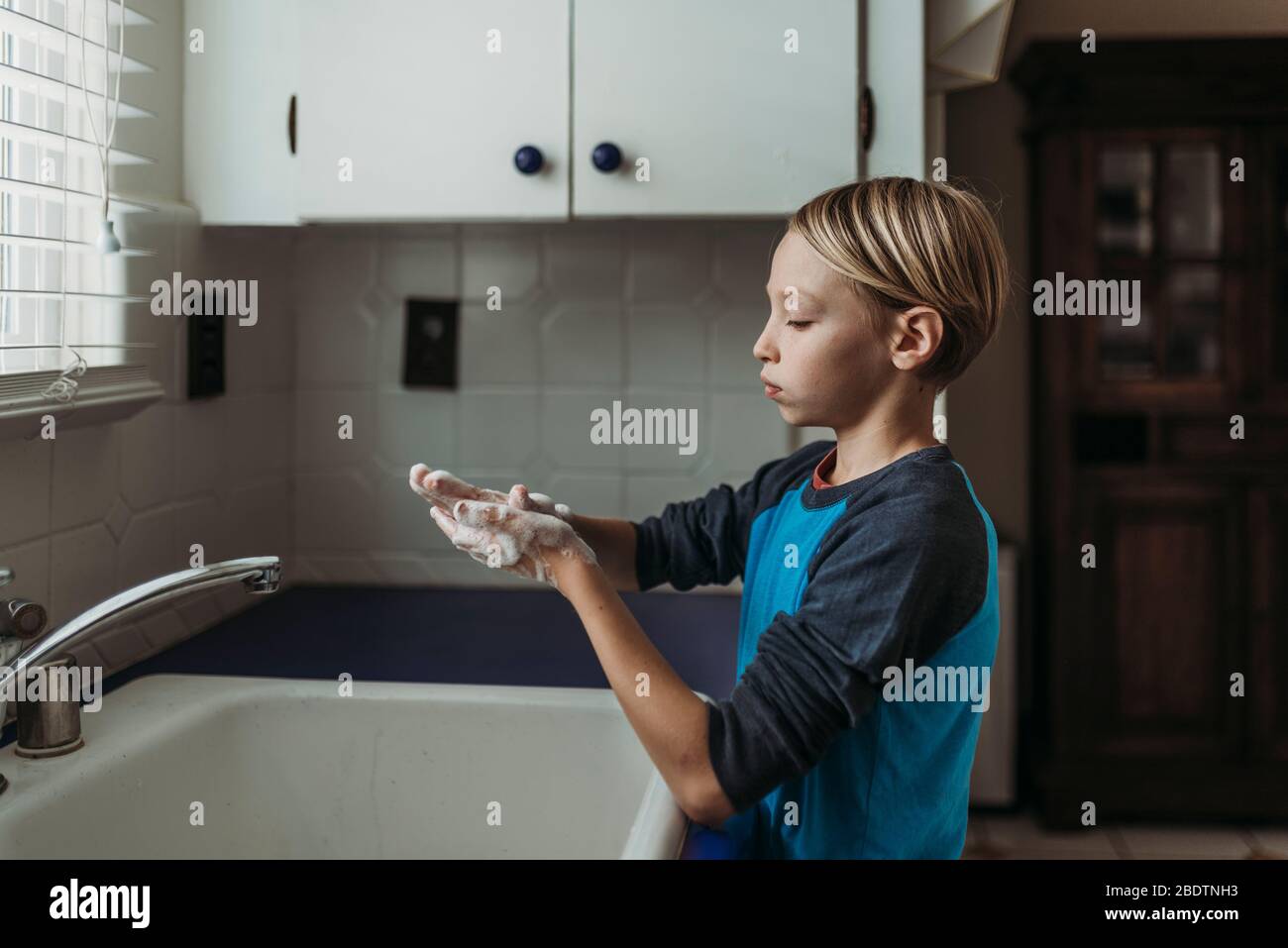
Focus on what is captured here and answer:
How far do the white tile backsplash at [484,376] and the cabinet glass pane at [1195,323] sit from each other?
1364mm

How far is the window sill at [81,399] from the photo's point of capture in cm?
106

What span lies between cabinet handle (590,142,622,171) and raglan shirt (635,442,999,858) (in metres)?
0.52

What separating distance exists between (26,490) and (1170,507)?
7.67 ft

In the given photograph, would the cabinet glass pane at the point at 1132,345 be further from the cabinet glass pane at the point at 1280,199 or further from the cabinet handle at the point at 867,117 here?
the cabinet handle at the point at 867,117

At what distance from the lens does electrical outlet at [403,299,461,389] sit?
5.91 ft

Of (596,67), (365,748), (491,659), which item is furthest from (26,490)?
(596,67)

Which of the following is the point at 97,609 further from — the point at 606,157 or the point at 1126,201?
the point at 1126,201

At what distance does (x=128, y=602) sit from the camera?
2.93 feet

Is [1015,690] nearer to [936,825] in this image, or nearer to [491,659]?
[491,659]

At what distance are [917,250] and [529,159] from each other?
62 centimetres

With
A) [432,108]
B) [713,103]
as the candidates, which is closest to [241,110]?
[432,108]

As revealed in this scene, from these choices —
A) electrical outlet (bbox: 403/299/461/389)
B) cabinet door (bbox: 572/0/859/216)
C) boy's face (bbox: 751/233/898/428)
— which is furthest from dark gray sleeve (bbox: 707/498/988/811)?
electrical outlet (bbox: 403/299/461/389)

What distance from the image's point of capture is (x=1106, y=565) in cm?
268
